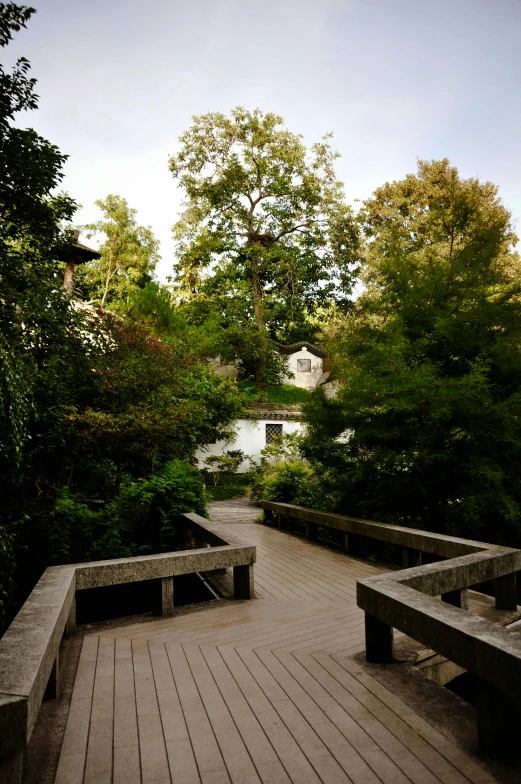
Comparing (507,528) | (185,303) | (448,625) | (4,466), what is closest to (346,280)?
A: (185,303)

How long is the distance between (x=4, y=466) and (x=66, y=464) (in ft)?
3.48

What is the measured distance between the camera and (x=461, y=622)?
2.49m

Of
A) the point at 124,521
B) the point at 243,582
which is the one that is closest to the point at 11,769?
the point at 243,582

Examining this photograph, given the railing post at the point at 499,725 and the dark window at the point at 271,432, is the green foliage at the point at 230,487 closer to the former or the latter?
the dark window at the point at 271,432

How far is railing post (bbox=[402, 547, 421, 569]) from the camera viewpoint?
581 cm

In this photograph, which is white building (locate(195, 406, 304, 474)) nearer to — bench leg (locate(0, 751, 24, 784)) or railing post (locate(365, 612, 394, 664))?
railing post (locate(365, 612, 394, 664))

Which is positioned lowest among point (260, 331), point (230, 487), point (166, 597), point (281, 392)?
point (230, 487)

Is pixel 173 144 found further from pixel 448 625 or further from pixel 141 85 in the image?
pixel 448 625

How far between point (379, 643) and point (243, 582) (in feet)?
6.24

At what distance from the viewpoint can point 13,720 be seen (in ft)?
5.91

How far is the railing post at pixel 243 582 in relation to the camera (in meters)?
4.79

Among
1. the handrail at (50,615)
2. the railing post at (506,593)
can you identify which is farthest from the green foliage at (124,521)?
the railing post at (506,593)

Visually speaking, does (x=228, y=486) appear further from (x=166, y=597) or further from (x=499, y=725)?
(x=499, y=725)

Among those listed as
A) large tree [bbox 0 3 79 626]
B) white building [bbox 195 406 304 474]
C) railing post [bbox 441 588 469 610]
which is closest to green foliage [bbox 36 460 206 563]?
large tree [bbox 0 3 79 626]
